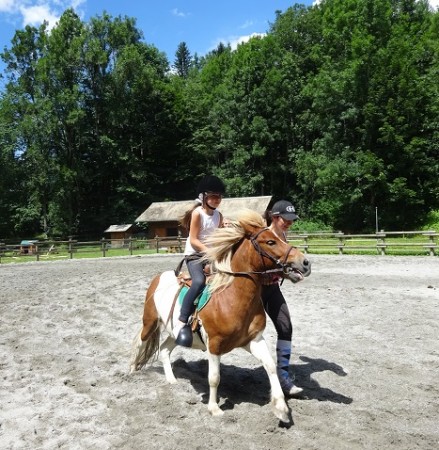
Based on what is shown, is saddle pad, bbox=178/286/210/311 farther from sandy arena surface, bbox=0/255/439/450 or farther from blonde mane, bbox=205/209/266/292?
sandy arena surface, bbox=0/255/439/450

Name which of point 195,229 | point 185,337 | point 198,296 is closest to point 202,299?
point 198,296

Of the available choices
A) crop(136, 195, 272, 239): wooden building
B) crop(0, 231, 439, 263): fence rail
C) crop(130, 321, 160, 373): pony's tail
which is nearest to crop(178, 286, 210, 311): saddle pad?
crop(130, 321, 160, 373): pony's tail

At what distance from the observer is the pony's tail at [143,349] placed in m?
5.59

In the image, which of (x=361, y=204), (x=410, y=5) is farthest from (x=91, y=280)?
(x=410, y=5)

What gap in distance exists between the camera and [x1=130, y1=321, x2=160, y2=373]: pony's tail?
18.3 feet

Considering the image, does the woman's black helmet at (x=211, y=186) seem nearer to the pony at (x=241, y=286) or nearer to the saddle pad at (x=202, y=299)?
the pony at (x=241, y=286)

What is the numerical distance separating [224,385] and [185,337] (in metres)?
1.04

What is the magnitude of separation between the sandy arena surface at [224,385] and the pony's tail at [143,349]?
0.61ft

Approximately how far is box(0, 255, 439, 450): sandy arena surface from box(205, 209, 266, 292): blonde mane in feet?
4.39

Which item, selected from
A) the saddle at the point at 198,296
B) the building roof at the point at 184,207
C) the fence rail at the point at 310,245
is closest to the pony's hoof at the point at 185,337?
the saddle at the point at 198,296

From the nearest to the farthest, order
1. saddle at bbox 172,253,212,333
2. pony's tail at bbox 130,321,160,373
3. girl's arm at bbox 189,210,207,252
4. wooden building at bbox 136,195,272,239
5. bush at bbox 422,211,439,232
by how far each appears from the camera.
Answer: saddle at bbox 172,253,212,333 < girl's arm at bbox 189,210,207,252 < pony's tail at bbox 130,321,160,373 < bush at bbox 422,211,439,232 < wooden building at bbox 136,195,272,239

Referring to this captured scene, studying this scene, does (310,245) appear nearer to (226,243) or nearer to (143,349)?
(143,349)

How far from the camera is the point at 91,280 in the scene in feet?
45.7

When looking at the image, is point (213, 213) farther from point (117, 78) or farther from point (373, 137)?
point (117, 78)
